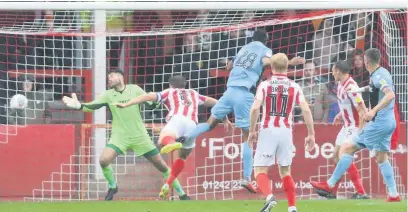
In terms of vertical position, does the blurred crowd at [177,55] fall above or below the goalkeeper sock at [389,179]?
above

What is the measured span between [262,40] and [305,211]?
9.79ft

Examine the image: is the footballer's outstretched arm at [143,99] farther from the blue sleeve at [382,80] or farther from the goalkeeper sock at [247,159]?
the blue sleeve at [382,80]

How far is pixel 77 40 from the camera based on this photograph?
19109 millimetres

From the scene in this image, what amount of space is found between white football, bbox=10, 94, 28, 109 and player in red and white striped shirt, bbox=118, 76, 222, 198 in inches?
111

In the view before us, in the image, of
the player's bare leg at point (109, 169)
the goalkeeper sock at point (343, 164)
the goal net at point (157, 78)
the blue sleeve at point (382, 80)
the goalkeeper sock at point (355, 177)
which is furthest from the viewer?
the goal net at point (157, 78)

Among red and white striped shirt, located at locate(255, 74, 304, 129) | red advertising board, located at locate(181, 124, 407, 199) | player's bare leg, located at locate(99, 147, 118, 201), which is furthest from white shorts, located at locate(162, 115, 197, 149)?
red and white striped shirt, located at locate(255, 74, 304, 129)

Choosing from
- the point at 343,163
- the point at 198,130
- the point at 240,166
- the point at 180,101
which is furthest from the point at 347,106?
the point at 240,166

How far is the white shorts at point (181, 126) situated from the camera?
16.8 metres

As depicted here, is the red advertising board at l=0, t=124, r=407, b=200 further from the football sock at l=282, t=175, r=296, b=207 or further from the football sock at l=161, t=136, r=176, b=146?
the football sock at l=282, t=175, r=296, b=207

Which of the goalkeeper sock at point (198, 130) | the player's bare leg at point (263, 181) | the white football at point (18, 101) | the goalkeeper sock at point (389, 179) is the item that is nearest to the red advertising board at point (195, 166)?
the white football at point (18, 101)

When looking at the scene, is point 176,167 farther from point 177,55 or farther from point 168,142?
point 177,55

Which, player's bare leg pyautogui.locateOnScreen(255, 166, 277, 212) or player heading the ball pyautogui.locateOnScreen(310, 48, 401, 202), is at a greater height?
player heading the ball pyautogui.locateOnScreen(310, 48, 401, 202)

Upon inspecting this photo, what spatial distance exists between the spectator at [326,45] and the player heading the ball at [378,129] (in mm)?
2690

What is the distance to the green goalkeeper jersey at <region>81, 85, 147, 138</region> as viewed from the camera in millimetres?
17656
